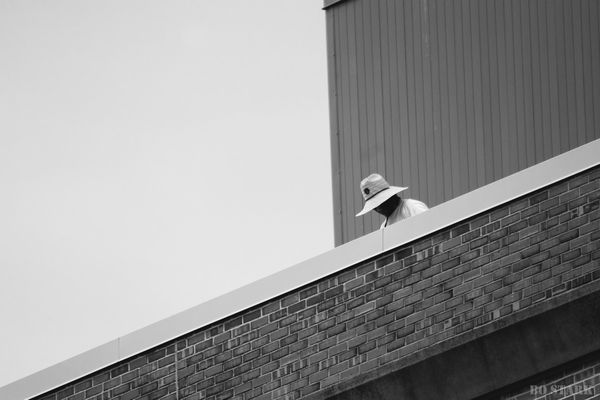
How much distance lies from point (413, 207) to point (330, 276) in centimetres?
200

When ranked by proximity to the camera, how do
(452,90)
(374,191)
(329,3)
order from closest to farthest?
1. (374,191)
2. (452,90)
3. (329,3)

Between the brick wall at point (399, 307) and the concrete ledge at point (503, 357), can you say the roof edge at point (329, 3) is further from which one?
the concrete ledge at point (503, 357)

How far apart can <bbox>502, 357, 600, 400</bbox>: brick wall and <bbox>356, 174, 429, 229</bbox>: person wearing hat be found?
3428 millimetres

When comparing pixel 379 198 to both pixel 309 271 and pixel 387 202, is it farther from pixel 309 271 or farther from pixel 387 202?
pixel 309 271

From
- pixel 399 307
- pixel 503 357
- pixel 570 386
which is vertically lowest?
A: pixel 570 386

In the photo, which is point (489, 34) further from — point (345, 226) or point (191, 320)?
point (191, 320)

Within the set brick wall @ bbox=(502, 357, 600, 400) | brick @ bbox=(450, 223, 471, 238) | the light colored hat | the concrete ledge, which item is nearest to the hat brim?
the light colored hat

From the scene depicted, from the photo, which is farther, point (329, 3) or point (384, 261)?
point (329, 3)

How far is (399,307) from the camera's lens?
10.8 metres

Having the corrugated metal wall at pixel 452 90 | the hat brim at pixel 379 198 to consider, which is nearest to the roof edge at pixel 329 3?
the corrugated metal wall at pixel 452 90

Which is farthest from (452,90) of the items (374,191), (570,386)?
(570,386)

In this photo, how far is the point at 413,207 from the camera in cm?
1301

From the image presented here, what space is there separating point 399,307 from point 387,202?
248cm

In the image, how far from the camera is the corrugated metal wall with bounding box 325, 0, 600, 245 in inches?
612
